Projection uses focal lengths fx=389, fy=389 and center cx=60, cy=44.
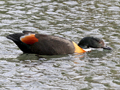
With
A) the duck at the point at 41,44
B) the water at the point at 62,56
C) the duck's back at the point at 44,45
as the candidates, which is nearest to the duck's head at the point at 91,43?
the water at the point at 62,56

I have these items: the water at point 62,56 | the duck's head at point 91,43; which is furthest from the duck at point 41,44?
the duck's head at point 91,43

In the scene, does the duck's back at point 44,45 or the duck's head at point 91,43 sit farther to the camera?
the duck's head at point 91,43

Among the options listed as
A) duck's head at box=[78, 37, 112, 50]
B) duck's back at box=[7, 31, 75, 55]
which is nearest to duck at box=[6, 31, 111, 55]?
duck's back at box=[7, 31, 75, 55]

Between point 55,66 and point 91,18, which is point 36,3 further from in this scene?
point 55,66

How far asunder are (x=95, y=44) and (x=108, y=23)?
2614 mm

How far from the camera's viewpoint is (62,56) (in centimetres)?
1165

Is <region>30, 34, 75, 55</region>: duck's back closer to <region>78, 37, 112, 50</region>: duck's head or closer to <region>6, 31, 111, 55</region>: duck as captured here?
<region>6, 31, 111, 55</region>: duck

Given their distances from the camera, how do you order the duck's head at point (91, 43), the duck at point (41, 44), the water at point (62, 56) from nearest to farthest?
the water at point (62, 56) < the duck at point (41, 44) < the duck's head at point (91, 43)

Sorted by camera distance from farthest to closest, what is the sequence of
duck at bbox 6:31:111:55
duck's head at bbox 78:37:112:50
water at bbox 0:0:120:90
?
1. duck's head at bbox 78:37:112:50
2. duck at bbox 6:31:111:55
3. water at bbox 0:0:120:90

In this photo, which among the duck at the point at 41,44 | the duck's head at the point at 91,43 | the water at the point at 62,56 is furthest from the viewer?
the duck's head at the point at 91,43

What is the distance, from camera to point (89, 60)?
37.2 feet

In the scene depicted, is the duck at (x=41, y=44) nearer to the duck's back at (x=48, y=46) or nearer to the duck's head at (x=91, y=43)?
the duck's back at (x=48, y=46)

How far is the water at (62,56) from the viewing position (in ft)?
30.5

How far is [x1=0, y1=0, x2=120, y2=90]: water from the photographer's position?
30.5 feet
